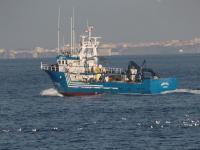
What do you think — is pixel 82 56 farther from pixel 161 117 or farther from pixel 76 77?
pixel 161 117

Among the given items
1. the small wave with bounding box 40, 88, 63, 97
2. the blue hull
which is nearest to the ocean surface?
the small wave with bounding box 40, 88, 63, 97

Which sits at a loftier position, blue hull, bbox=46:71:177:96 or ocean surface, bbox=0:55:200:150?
blue hull, bbox=46:71:177:96

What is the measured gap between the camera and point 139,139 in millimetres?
73938

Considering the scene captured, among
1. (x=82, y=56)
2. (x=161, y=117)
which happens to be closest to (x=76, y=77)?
(x=82, y=56)

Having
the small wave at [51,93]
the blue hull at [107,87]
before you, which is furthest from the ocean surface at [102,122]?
the blue hull at [107,87]

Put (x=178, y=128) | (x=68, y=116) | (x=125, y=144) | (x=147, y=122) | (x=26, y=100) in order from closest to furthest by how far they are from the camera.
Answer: (x=125, y=144), (x=178, y=128), (x=147, y=122), (x=68, y=116), (x=26, y=100)

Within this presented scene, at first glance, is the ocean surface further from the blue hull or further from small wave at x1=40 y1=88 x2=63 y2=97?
the blue hull

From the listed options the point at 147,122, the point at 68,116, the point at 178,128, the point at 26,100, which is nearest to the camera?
the point at 178,128

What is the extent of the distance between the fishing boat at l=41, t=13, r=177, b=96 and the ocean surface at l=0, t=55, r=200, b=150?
1.45m

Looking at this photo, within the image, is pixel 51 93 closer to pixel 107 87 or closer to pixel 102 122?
pixel 107 87

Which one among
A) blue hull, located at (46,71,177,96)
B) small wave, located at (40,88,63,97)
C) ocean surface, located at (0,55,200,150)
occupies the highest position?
blue hull, located at (46,71,177,96)

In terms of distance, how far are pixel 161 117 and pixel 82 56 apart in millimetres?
32449

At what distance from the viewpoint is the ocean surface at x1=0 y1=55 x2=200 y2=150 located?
72.1 m

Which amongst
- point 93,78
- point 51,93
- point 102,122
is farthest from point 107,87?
point 102,122
